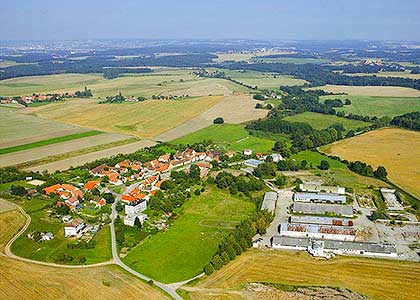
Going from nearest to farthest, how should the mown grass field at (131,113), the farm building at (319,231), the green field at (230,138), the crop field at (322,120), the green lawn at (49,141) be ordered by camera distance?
the farm building at (319,231) → the green lawn at (49,141) → the green field at (230,138) → the mown grass field at (131,113) → the crop field at (322,120)

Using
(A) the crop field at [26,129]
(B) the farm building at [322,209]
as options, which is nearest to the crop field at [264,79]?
(A) the crop field at [26,129]

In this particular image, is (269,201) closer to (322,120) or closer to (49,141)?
(49,141)

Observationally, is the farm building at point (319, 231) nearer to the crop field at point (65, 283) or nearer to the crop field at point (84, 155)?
the crop field at point (65, 283)

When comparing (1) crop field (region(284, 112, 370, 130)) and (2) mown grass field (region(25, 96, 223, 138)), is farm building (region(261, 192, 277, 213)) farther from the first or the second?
(1) crop field (region(284, 112, 370, 130))

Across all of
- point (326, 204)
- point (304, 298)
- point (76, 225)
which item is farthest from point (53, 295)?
point (326, 204)

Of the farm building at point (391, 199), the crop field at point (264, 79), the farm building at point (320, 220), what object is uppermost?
the farm building at point (320, 220)

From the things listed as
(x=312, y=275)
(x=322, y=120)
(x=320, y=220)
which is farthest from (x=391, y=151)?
(x=312, y=275)

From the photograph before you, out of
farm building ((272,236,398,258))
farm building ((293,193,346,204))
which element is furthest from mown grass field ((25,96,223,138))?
farm building ((272,236,398,258))
